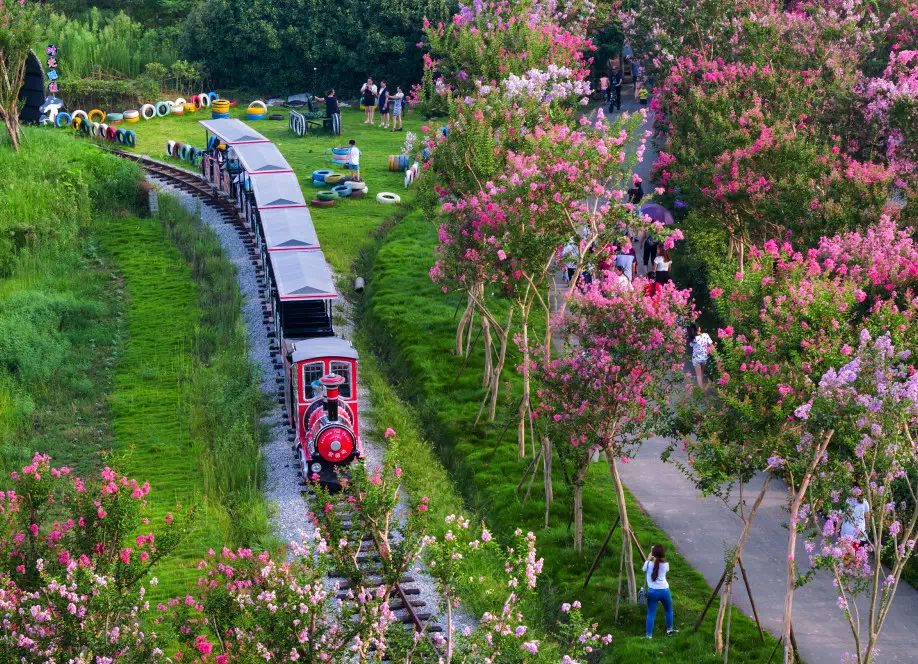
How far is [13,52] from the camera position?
4438 cm

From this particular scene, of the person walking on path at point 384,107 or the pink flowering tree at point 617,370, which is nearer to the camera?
the pink flowering tree at point 617,370

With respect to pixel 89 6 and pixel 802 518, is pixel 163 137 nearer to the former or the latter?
pixel 89 6

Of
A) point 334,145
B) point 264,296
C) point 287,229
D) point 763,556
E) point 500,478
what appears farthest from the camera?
point 334,145

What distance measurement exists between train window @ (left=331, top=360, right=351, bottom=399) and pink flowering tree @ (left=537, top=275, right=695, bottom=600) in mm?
5057

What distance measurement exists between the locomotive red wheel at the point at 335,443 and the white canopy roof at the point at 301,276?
4.02 meters

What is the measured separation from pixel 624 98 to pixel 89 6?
106ft

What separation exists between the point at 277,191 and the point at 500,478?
12.6 meters

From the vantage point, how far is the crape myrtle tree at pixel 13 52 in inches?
1730

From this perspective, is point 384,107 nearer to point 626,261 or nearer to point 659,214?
point 659,214

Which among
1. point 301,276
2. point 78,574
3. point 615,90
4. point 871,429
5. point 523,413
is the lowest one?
point 523,413

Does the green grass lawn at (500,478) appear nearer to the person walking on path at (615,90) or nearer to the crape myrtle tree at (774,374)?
the crape myrtle tree at (774,374)

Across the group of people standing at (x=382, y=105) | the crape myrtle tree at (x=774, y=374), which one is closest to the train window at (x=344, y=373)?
the crape myrtle tree at (x=774, y=374)

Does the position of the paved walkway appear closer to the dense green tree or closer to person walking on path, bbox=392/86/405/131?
person walking on path, bbox=392/86/405/131

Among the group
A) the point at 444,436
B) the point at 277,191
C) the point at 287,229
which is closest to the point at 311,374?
the point at 444,436
